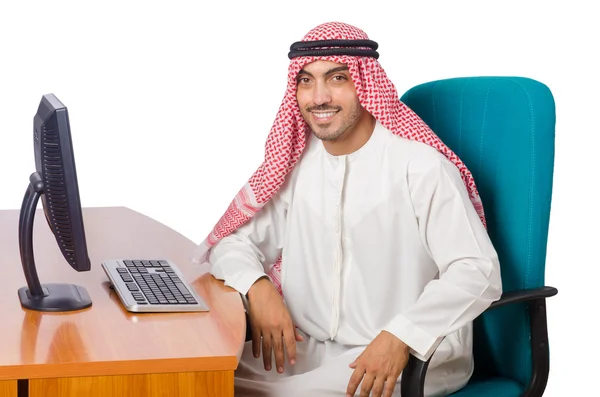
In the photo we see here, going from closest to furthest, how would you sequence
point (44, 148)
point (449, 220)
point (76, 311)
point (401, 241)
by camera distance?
point (44, 148) < point (76, 311) < point (449, 220) < point (401, 241)

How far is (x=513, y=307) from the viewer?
3.31 m

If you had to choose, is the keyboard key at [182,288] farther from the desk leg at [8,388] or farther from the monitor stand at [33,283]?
the desk leg at [8,388]

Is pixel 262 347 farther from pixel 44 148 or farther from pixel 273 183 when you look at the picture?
pixel 44 148

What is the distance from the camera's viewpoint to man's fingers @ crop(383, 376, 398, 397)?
2861mm

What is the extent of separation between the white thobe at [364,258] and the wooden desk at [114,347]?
0.36 metres

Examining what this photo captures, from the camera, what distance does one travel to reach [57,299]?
2.88 meters

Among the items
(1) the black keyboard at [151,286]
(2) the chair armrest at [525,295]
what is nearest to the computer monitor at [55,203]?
(1) the black keyboard at [151,286]

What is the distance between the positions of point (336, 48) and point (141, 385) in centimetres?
136

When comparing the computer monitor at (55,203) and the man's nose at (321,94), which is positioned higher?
the man's nose at (321,94)

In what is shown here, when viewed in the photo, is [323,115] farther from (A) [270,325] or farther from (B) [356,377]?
(B) [356,377]

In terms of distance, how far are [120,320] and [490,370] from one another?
52.1 inches

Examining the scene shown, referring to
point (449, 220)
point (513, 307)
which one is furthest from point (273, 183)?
point (513, 307)

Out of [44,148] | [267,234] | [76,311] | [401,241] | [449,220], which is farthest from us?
[267,234]

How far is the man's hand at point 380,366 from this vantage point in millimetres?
2857
